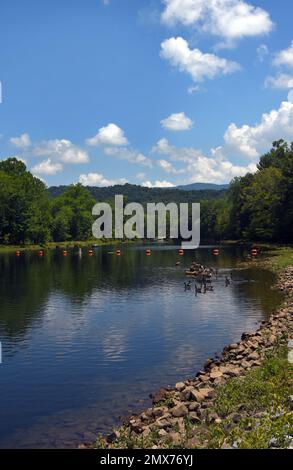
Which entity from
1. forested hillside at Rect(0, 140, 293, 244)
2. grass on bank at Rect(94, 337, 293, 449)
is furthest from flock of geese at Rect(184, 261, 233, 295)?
forested hillside at Rect(0, 140, 293, 244)

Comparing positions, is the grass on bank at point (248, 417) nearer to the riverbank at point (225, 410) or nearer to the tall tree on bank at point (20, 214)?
the riverbank at point (225, 410)

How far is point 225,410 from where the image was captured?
17234 mm

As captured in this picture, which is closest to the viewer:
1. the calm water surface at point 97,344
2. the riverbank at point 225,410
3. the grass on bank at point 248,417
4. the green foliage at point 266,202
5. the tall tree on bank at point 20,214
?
the grass on bank at point 248,417

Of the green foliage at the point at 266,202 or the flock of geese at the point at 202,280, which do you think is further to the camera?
the green foliage at the point at 266,202

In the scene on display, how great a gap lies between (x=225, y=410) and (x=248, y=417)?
63.5 inches

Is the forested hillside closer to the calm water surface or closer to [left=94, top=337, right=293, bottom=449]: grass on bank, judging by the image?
the calm water surface

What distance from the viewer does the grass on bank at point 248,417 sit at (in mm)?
13540

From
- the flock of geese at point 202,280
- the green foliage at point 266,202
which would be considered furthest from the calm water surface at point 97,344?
the green foliage at point 266,202

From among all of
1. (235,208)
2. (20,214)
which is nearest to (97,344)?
(20,214)

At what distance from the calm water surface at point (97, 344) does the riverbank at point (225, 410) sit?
1.80 metres

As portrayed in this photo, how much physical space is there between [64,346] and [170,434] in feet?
55.2

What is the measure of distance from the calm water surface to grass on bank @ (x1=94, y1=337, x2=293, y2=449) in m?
3.86

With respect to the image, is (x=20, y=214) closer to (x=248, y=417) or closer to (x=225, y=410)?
(x=225, y=410)
